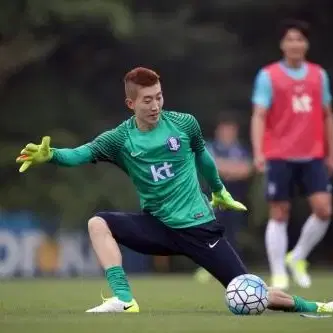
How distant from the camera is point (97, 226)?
9477 mm

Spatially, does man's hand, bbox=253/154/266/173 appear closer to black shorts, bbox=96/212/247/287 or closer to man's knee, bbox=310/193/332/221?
man's knee, bbox=310/193/332/221

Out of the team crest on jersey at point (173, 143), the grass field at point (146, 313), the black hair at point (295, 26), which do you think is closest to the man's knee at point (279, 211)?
the grass field at point (146, 313)

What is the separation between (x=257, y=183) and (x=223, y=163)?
467 cm

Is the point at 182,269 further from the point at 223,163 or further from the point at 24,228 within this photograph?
the point at 223,163

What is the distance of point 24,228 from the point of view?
19859 millimetres

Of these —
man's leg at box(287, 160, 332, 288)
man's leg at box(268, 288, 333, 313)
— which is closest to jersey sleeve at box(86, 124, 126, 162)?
man's leg at box(268, 288, 333, 313)

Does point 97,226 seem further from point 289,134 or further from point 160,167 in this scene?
point 289,134

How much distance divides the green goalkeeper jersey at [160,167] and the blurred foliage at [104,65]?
11.8 m

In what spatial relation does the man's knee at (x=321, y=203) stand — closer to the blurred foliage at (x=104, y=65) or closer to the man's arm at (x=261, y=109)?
the man's arm at (x=261, y=109)

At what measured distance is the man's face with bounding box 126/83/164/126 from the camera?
9.61 m

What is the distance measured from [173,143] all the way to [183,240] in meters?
0.63

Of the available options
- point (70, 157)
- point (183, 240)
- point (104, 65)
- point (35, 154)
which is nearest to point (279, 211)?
point (183, 240)

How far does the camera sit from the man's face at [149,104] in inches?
378

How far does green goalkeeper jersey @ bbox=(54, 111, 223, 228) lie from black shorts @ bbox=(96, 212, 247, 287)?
0.06 meters
